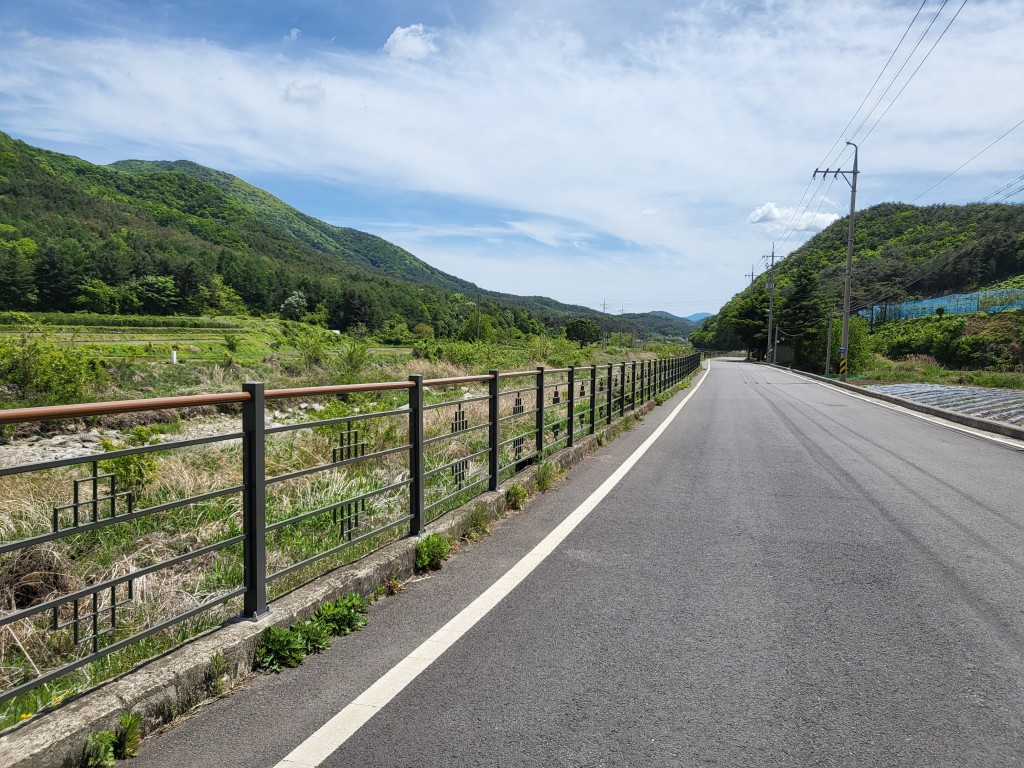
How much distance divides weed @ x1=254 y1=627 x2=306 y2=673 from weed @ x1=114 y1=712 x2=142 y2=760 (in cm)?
73

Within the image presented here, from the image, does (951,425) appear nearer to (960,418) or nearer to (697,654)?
(960,418)

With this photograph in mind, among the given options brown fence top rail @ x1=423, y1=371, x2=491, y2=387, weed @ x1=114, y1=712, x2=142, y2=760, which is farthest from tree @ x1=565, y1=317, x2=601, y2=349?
weed @ x1=114, y1=712, x2=142, y2=760

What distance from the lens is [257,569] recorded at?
11.3 ft

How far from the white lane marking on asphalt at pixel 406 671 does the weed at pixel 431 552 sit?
0.54 meters

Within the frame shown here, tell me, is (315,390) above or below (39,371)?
above

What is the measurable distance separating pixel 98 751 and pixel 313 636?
117 cm

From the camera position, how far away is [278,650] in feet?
10.9

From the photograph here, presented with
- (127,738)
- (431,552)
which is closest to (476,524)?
(431,552)

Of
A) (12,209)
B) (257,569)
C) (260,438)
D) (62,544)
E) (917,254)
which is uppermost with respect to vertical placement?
(12,209)

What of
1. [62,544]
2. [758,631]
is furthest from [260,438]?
[62,544]

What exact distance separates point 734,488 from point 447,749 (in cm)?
596

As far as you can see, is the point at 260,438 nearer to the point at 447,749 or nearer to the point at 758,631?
the point at 447,749

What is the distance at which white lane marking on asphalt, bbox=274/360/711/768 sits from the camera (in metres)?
2.53

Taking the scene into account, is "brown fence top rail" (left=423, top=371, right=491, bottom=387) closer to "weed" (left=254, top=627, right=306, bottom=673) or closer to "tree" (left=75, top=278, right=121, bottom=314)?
"weed" (left=254, top=627, right=306, bottom=673)
